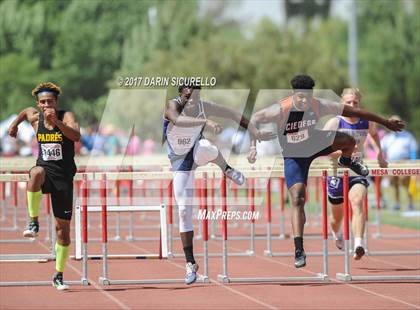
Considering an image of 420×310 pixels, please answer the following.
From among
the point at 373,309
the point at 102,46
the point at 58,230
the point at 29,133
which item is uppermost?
the point at 102,46

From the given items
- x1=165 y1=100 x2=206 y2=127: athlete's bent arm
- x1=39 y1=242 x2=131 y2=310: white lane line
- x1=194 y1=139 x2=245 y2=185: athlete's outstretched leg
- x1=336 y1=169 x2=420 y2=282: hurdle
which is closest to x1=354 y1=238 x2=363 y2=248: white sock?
x1=336 y1=169 x2=420 y2=282: hurdle

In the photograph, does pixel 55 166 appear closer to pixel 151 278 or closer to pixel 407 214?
pixel 151 278

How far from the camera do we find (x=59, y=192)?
1221 centimetres

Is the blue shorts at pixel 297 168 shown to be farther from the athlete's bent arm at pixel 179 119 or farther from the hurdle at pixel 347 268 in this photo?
the athlete's bent arm at pixel 179 119

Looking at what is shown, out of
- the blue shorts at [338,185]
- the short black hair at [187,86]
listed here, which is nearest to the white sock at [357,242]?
the blue shorts at [338,185]

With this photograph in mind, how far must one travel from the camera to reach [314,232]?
21734 mm

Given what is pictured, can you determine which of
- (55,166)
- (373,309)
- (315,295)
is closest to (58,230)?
(55,166)

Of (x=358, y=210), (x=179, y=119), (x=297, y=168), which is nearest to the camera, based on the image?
(x=179, y=119)

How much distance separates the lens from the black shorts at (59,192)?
1219cm

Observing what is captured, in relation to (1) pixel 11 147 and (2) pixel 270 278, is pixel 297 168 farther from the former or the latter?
(1) pixel 11 147

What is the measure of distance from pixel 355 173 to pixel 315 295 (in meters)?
2.32

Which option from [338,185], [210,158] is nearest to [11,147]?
[338,185]

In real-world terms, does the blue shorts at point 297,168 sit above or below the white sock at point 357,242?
above

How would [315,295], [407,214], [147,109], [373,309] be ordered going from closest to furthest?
[373,309], [315,295], [407,214], [147,109]
